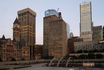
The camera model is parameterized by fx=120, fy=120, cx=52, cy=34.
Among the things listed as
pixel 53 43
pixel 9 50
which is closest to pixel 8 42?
pixel 9 50

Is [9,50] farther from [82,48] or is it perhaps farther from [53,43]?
[82,48]

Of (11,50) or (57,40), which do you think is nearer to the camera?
(11,50)

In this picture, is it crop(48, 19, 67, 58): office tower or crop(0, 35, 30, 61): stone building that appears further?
crop(48, 19, 67, 58): office tower

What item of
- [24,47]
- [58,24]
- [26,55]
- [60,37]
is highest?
[58,24]

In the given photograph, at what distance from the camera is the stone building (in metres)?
117

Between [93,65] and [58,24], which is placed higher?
[58,24]

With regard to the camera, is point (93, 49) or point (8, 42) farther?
point (93, 49)

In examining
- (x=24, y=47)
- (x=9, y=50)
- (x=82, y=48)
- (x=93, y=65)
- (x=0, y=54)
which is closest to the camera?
(x=93, y=65)

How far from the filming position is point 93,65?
58656mm

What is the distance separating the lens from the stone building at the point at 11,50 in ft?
383

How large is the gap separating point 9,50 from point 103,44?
109493mm

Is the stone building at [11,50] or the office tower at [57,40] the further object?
the office tower at [57,40]

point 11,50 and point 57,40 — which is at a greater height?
point 57,40

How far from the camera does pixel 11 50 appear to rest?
4983 inches
